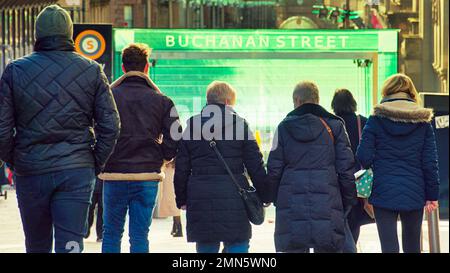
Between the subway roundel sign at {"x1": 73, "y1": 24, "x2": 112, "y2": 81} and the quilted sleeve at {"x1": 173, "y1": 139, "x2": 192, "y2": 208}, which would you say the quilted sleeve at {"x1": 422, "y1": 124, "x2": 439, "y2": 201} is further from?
the subway roundel sign at {"x1": 73, "y1": 24, "x2": 112, "y2": 81}

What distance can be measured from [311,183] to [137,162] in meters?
1.24

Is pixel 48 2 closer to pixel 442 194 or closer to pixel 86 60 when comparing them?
pixel 442 194

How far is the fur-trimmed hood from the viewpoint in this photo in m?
9.34

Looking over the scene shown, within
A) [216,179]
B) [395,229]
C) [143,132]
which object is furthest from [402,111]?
[143,132]

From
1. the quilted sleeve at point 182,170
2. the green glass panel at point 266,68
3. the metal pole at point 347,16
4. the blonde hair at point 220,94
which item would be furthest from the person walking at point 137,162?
the metal pole at point 347,16

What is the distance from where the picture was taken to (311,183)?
28.8 feet

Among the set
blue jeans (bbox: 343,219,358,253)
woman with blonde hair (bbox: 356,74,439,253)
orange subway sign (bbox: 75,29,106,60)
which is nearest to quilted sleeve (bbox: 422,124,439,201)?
woman with blonde hair (bbox: 356,74,439,253)

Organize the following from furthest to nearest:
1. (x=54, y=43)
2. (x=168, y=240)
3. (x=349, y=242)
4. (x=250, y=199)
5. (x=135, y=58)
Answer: (x=168, y=240)
(x=349, y=242)
(x=135, y=58)
(x=250, y=199)
(x=54, y=43)

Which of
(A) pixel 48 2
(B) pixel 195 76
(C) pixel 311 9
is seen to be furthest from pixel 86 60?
(C) pixel 311 9

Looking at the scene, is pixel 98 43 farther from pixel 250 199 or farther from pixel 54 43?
pixel 54 43

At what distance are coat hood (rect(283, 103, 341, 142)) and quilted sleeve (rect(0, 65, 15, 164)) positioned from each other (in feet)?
6.90

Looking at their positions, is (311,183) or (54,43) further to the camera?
(311,183)
